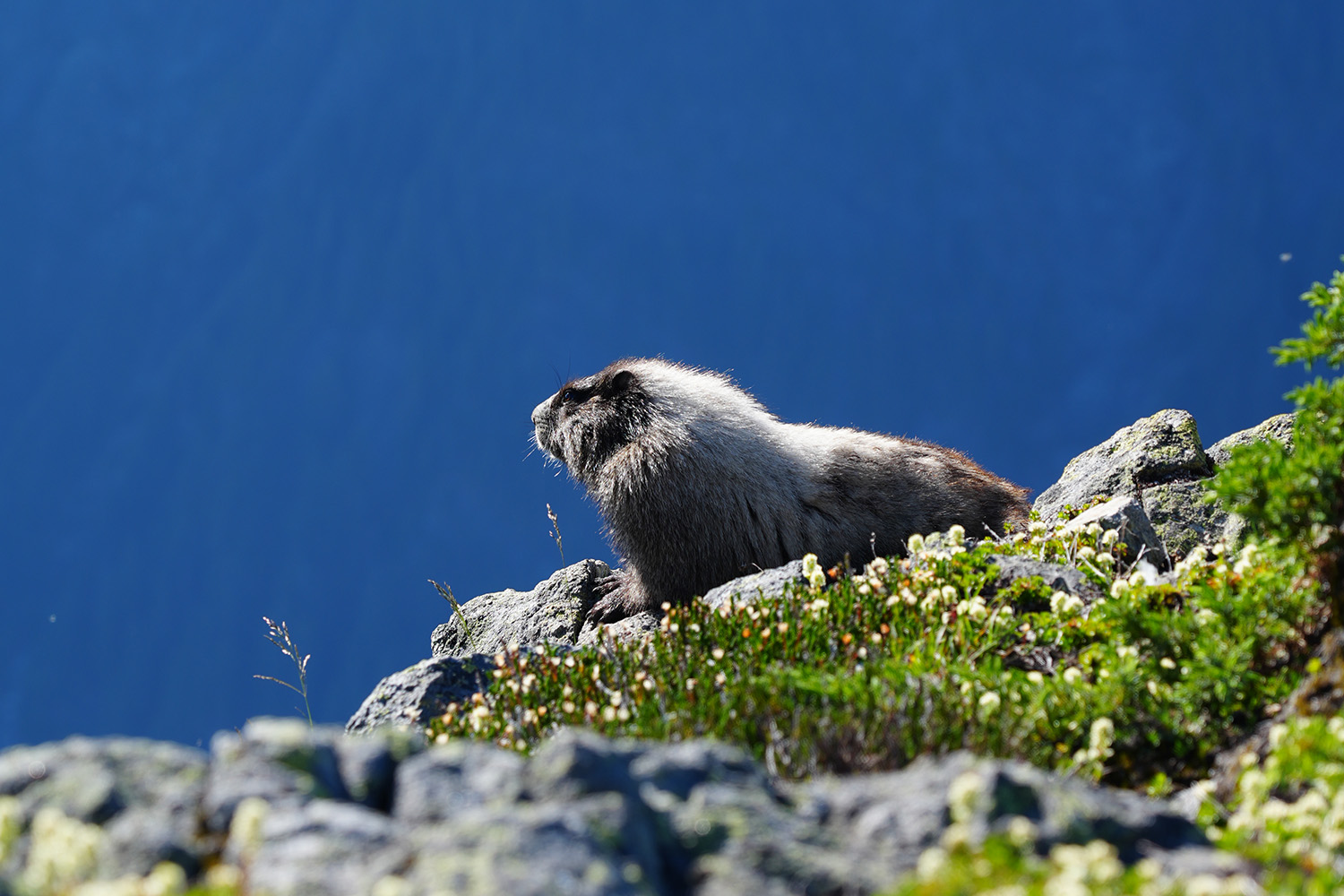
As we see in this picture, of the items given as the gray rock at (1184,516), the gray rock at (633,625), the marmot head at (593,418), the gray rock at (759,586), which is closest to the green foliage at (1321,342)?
the gray rock at (759,586)

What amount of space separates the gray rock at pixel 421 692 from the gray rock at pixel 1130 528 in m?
3.54

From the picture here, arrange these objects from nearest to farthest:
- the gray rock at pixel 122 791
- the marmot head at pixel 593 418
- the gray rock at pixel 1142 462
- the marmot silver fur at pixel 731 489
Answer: the gray rock at pixel 122 791 < the marmot silver fur at pixel 731 489 < the gray rock at pixel 1142 462 < the marmot head at pixel 593 418

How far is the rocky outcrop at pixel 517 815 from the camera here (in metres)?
1.96

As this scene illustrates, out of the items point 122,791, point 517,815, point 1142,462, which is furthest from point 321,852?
point 1142,462

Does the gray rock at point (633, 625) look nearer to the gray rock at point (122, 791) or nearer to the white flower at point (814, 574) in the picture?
the white flower at point (814, 574)

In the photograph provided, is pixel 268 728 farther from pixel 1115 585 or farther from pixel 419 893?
pixel 1115 585

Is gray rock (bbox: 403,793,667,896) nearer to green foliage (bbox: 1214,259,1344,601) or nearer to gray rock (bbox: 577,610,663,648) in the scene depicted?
green foliage (bbox: 1214,259,1344,601)

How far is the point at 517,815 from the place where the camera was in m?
2.04

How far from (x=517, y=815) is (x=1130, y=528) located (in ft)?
16.2

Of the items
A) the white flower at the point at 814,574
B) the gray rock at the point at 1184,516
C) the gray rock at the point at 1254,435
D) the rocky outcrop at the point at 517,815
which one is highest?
the gray rock at the point at 1254,435

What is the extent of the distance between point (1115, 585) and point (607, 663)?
236 cm

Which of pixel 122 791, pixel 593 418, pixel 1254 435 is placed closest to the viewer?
pixel 122 791

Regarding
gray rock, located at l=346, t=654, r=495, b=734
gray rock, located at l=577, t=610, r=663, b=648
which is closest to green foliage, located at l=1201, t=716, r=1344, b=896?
gray rock, located at l=346, t=654, r=495, b=734

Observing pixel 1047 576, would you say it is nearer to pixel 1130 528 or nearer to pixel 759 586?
pixel 1130 528
